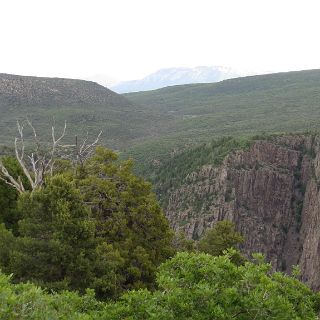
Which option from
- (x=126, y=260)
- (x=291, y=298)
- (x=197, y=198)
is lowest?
(x=197, y=198)

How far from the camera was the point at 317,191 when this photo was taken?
63.4 metres

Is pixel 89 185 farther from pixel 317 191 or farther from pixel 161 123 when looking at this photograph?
pixel 161 123

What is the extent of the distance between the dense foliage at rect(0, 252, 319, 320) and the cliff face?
4642cm

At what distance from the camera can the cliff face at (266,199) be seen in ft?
202

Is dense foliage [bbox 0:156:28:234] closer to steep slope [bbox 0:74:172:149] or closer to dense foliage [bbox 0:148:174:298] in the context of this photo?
dense foliage [bbox 0:148:174:298]

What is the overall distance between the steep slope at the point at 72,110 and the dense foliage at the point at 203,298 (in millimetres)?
79345

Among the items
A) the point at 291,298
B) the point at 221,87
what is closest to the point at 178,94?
the point at 221,87

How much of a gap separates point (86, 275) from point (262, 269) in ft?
31.7

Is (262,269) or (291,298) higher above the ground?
(262,269)

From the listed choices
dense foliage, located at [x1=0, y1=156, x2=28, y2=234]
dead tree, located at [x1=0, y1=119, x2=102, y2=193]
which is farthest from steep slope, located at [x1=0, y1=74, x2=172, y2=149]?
dense foliage, located at [x1=0, y1=156, x2=28, y2=234]

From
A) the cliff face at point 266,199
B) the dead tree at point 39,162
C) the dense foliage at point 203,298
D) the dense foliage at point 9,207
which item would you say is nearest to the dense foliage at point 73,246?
the dead tree at point 39,162

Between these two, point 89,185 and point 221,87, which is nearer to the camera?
point 89,185

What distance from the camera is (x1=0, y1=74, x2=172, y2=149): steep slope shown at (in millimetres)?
104500

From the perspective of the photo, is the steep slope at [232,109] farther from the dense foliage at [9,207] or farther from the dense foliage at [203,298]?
the dense foliage at [203,298]
